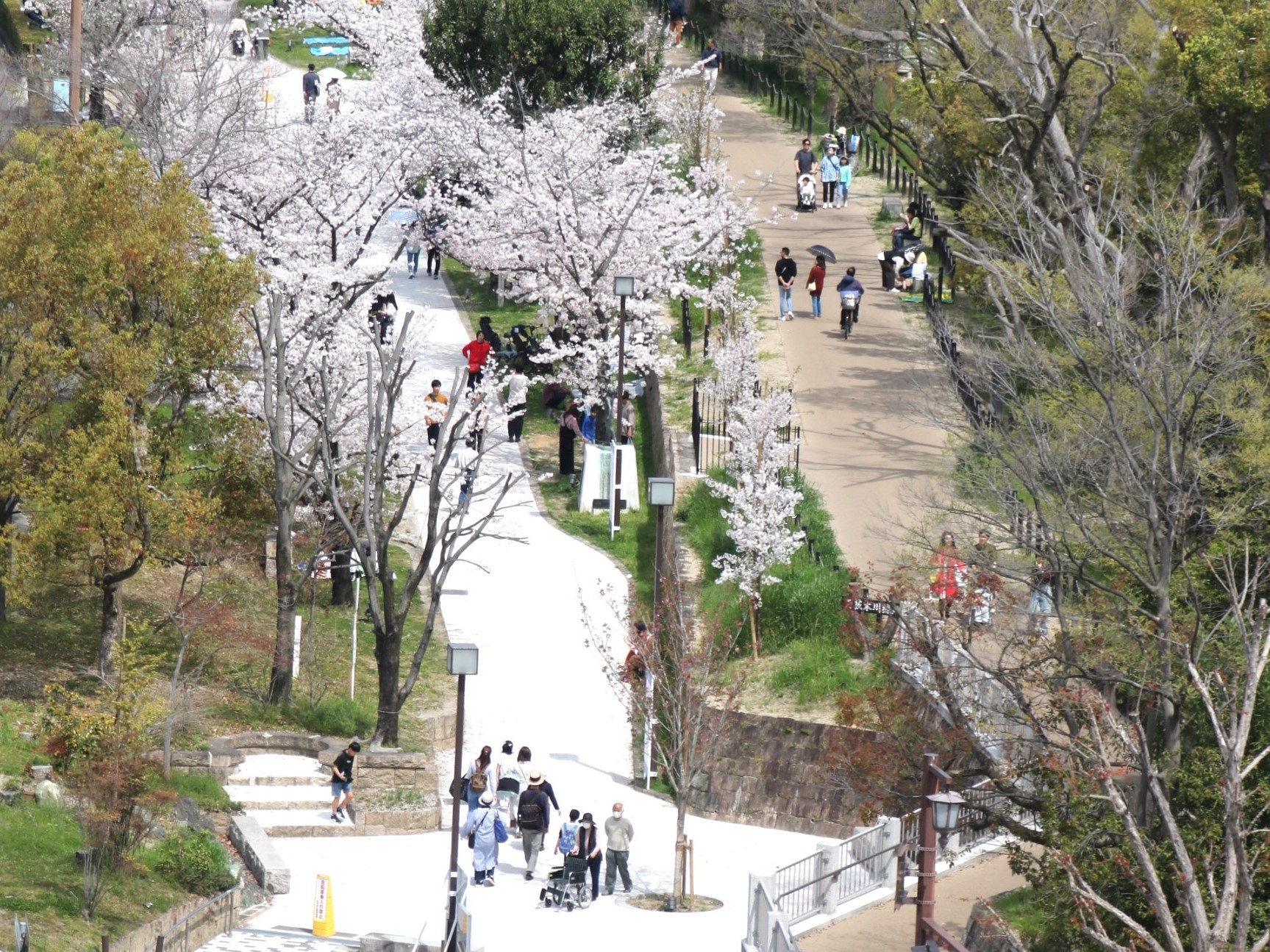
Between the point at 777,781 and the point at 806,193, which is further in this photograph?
the point at 806,193

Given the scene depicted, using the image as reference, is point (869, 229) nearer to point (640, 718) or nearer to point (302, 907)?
point (640, 718)

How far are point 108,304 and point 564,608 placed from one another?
884 centimetres

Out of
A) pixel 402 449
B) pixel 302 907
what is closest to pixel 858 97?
pixel 402 449

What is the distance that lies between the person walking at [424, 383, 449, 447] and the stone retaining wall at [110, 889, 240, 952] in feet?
47.4

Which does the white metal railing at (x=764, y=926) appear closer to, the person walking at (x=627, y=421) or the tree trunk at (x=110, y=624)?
the tree trunk at (x=110, y=624)

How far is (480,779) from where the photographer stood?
25312mm

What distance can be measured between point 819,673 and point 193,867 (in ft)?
30.4

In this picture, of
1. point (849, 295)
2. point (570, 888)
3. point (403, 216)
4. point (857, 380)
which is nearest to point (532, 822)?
point (570, 888)

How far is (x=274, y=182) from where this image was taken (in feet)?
140

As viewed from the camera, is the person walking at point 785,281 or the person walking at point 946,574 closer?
the person walking at point 946,574

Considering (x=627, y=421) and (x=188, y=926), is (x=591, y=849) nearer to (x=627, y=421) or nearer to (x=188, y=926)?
(x=188, y=926)

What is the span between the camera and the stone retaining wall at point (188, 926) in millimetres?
21219

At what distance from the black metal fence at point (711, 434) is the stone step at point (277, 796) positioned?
995 cm

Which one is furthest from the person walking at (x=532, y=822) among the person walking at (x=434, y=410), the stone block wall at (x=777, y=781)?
the person walking at (x=434, y=410)
